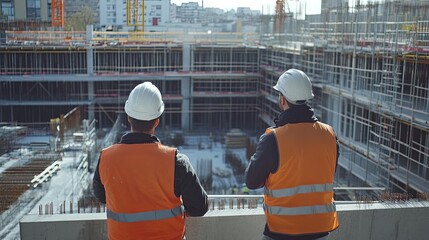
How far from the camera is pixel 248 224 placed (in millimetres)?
2363

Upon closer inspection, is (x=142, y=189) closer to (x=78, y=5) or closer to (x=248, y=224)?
(x=248, y=224)

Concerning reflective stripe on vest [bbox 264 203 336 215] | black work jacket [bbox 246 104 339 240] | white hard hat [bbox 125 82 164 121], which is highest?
white hard hat [bbox 125 82 164 121]

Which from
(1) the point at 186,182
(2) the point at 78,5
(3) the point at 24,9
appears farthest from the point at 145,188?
(2) the point at 78,5

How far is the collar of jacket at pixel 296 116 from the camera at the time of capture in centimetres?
196

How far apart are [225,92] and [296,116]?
14.1 metres

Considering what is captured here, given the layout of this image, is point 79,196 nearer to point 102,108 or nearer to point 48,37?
point 102,108

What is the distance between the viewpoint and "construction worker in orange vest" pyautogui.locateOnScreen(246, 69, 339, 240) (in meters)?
1.87

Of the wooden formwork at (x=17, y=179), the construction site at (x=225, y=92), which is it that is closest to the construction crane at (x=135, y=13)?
the construction site at (x=225, y=92)

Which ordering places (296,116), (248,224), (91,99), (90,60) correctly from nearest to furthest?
(296,116) < (248,224) < (90,60) < (91,99)

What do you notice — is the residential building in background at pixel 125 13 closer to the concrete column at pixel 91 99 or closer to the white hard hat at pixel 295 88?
the concrete column at pixel 91 99

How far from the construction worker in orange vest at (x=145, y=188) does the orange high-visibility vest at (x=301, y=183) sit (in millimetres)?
328

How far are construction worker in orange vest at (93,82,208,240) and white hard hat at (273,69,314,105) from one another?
0.54 meters

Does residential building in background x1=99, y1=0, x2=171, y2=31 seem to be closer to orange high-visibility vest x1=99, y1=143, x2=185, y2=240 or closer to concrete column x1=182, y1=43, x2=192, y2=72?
concrete column x1=182, y1=43, x2=192, y2=72

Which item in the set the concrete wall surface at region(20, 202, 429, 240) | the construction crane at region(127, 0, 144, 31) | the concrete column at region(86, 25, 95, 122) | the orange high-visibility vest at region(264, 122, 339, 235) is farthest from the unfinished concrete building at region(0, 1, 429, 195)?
the orange high-visibility vest at region(264, 122, 339, 235)
